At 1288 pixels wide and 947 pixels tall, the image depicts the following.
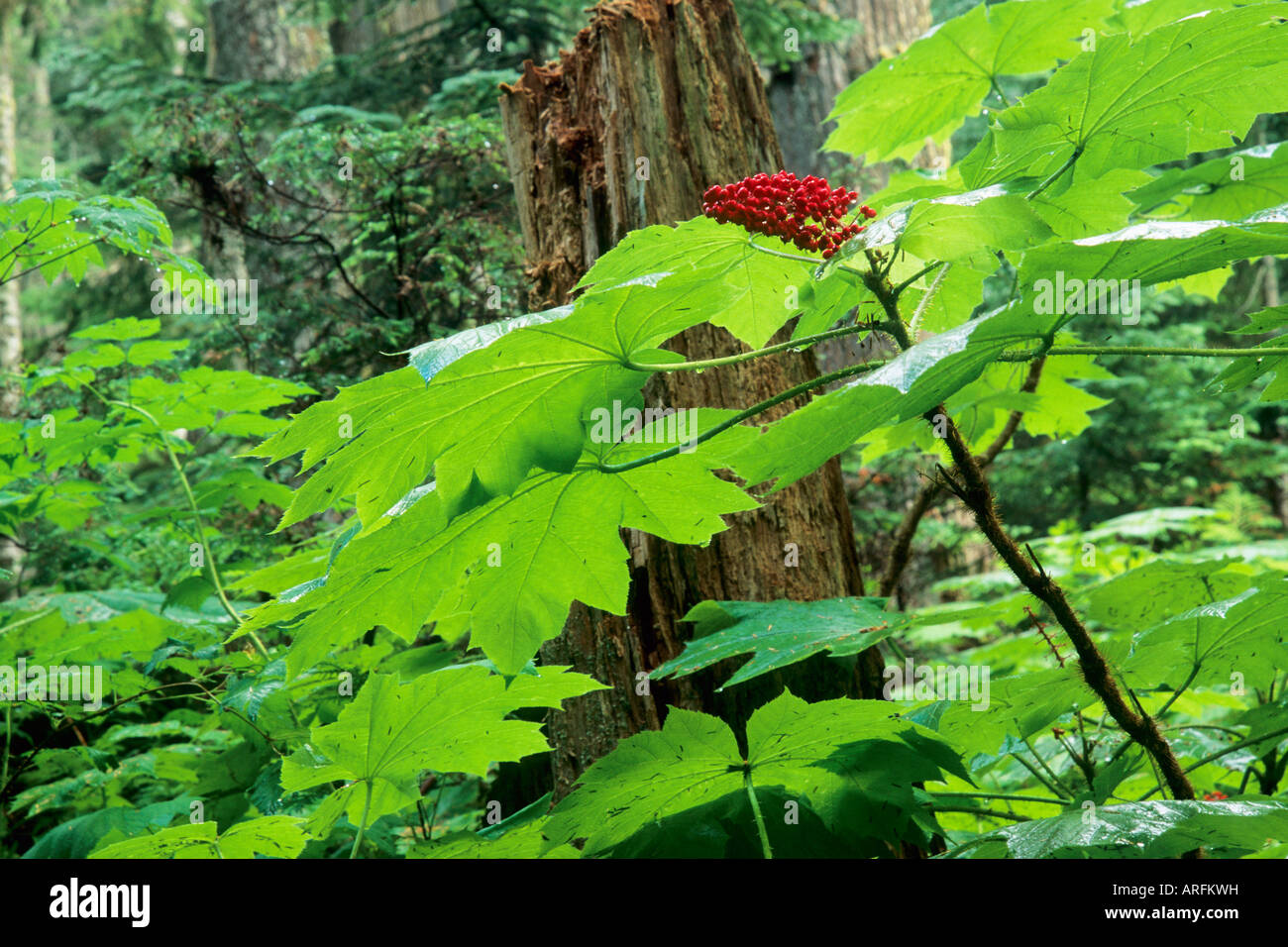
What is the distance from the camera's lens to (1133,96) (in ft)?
4.10

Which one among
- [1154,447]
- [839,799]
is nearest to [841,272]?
[839,799]

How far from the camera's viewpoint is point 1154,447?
8.69 meters

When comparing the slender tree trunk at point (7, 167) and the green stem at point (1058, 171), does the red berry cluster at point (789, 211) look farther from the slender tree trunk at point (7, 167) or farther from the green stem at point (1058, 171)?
the slender tree trunk at point (7, 167)

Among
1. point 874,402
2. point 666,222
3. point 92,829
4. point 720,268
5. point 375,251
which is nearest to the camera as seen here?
point 874,402

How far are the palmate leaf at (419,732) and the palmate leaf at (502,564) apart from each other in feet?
0.35

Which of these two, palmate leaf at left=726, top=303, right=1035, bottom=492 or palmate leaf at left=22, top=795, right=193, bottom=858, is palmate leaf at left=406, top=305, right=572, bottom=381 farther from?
palmate leaf at left=22, top=795, right=193, bottom=858

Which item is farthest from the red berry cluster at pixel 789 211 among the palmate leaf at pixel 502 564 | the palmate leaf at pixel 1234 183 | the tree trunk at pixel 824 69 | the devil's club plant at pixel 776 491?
the tree trunk at pixel 824 69

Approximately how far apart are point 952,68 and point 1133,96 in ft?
2.15

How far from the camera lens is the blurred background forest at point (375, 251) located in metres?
3.64

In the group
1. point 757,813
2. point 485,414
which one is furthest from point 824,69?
point 757,813

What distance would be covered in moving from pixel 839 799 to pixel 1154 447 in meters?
8.76

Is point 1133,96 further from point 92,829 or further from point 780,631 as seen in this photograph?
point 92,829

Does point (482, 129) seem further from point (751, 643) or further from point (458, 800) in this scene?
point (751, 643)

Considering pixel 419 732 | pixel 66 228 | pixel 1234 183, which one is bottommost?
pixel 419 732
